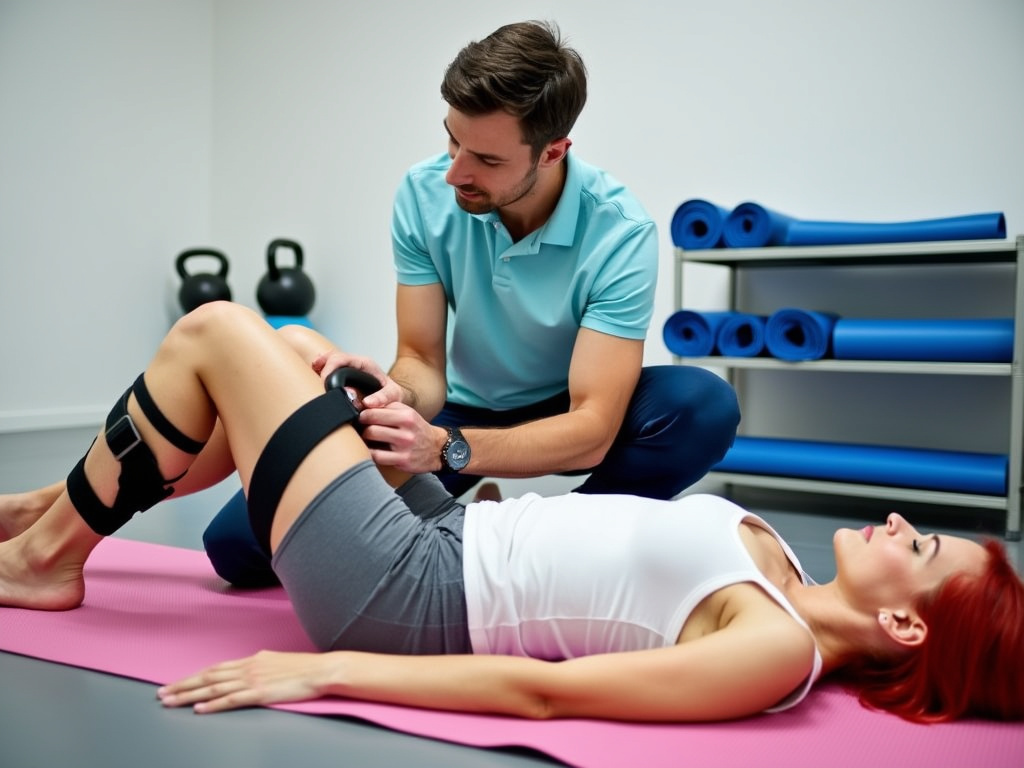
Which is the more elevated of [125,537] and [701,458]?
[701,458]

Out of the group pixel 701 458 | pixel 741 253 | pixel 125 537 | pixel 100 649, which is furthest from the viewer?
pixel 741 253

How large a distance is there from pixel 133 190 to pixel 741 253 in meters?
3.19

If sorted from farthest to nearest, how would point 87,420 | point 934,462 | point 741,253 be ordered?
point 87,420 < point 741,253 < point 934,462

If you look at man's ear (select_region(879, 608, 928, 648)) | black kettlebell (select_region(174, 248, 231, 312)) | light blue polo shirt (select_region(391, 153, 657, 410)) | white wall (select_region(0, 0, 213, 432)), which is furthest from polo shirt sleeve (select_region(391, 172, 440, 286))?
white wall (select_region(0, 0, 213, 432))

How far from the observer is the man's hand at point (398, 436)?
4.36 feet

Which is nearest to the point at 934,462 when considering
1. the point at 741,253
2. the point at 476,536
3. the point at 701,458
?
the point at 741,253

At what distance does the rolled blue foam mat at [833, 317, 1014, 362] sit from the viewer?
2574mm

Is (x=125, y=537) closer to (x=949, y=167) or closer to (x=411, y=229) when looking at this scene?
(x=411, y=229)

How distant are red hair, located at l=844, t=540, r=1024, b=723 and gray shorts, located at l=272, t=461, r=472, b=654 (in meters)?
0.57

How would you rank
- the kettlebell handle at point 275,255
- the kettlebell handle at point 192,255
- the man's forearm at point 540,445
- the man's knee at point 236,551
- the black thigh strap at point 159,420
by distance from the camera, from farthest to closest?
the kettlebell handle at point 192,255 → the kettlebell handle at point 275,255 → the man's knee at point 236,551 → the man's forearm at point 540,445 → the black thigh strap at point 159,420

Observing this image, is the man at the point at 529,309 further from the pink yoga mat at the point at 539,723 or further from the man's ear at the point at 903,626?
the man's ear at the point at 903,626

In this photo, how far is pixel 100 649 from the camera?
52.7 inches

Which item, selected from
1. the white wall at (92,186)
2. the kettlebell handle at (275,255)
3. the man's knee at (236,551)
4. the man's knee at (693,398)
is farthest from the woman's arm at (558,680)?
the kettlebell handle at (275,255)

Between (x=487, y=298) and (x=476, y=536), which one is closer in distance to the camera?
(x=476, y=536)
